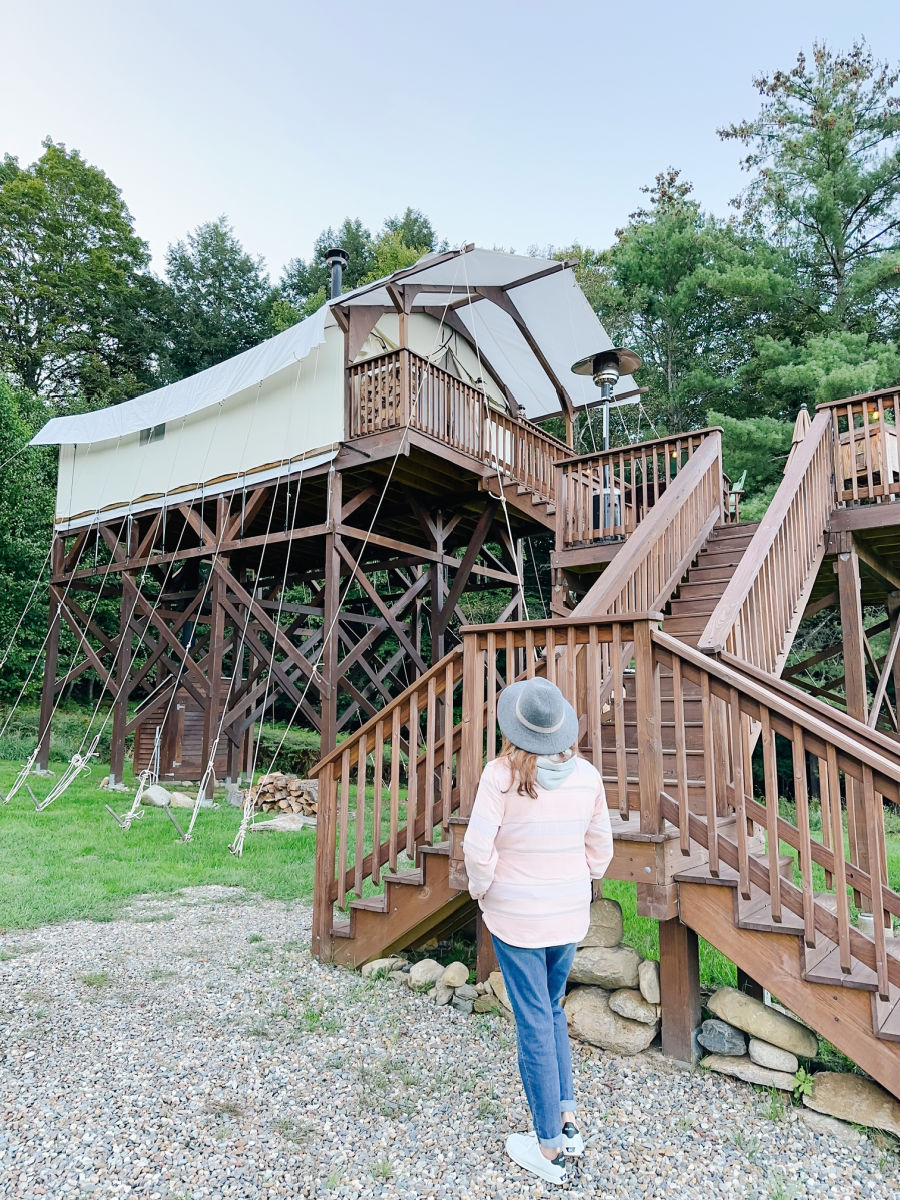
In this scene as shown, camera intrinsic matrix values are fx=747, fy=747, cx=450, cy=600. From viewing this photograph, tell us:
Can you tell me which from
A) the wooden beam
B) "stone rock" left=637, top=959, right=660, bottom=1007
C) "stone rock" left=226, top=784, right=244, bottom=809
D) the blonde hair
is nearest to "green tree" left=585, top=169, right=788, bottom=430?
the wooden beam

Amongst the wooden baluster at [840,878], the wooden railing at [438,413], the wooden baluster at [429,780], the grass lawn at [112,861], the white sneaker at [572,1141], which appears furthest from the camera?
the wooden railing at [438,413]

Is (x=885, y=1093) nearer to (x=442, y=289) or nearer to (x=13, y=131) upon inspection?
(x=442, y=289)

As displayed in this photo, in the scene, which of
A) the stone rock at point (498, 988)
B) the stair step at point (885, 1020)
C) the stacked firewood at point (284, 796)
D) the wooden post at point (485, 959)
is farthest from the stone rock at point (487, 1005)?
the stacked firewood at point (284, 796)

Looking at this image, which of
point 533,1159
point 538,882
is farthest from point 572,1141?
point 538,882

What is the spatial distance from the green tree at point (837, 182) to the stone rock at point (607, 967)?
18082mm

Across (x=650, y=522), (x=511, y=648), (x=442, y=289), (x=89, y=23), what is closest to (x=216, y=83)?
(x=89, y=23)

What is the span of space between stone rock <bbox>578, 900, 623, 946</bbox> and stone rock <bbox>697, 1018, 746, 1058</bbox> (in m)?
0.55

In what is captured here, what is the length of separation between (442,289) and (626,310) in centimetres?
1344

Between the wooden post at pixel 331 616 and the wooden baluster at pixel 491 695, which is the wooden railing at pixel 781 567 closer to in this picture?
the wooden baluster at pixel 491 695

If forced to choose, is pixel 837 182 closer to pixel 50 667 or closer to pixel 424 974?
pixel 424 974

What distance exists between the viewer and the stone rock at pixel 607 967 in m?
3.61

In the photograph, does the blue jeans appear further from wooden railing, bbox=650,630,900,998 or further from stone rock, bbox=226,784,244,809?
stone rock, bbox=226,784,244,809

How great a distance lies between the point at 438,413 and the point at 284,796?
6.22m

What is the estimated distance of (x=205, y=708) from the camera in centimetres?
1207
